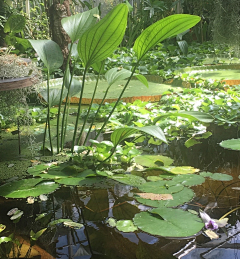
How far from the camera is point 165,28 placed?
46.0 inches

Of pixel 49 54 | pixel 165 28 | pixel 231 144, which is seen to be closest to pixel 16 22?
pixel 49 54

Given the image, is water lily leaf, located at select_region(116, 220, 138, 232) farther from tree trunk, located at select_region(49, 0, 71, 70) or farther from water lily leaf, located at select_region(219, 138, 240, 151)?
tree trunk, located at select_region(49, 0, 71, 70)

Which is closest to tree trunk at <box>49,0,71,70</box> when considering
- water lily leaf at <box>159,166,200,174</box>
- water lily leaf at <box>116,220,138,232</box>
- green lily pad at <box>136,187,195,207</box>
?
water lily leaf at <box>159,166,200,174</box>

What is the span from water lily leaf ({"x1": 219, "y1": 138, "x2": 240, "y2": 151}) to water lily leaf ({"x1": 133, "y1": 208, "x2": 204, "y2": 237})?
0.73 metres

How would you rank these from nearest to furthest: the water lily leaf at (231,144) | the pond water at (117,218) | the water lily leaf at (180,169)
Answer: the pond water at (117,218)
the water lily leaf at (180,169)
the water lily leaf at (231,144)

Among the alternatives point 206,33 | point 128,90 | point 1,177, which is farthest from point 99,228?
point 206,33

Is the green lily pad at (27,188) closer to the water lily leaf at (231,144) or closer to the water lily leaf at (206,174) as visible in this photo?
the water lily leaf at (206,174)

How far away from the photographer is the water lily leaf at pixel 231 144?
64.3 inches

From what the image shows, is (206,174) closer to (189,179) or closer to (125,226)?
(189,179)

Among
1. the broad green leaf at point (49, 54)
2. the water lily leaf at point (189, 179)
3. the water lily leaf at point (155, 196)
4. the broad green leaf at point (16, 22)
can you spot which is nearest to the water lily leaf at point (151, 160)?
the water lily leaf at point (189, 179)

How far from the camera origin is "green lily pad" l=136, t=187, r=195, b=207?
109 centimetres

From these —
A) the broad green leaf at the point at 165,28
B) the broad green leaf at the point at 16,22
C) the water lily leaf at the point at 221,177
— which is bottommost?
the water lily leaf at the point at 221,177

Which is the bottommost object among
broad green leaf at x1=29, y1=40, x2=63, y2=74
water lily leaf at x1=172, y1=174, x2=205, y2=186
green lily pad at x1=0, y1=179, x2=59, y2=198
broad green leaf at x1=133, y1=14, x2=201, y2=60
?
water lily leaf at x1=172, y1=174, x2=205, y2=186

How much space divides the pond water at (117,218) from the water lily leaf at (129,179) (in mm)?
24
